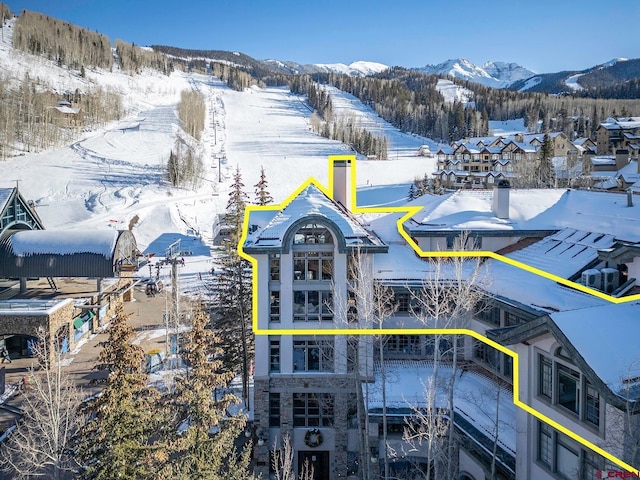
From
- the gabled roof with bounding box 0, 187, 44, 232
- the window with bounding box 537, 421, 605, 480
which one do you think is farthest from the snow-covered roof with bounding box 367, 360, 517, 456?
the gabled roof with bounding box 0, 187, 44, 232

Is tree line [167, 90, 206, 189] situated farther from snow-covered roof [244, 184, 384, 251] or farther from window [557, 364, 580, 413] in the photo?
window [557, 364, 580, 413]

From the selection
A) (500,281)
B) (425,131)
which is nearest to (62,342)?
(500,281)

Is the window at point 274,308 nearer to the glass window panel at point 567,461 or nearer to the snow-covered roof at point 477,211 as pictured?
the snow-covered roof at point 477,211

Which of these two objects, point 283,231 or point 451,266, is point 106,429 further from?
point 451,266

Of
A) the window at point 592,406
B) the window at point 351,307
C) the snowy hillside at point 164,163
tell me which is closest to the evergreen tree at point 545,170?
the snowy hillside at point 164,163

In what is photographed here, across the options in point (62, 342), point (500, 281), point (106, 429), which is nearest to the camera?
point (106, 429)

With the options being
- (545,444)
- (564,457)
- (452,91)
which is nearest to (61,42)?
(452,91)
